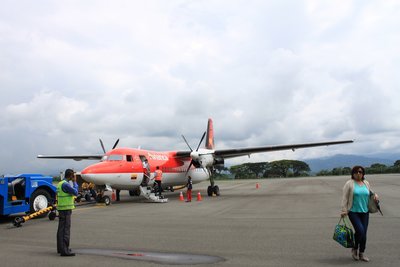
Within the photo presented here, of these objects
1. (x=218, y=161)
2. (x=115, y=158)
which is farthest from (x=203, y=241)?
(x=218, y=161)

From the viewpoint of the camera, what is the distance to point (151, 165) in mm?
21281

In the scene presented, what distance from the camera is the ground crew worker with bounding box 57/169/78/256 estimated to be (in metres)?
6.96

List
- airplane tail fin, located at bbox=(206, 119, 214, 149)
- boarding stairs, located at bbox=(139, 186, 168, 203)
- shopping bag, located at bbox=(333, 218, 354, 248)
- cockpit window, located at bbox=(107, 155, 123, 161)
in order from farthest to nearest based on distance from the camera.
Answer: airplane tail fin, located at bbox=(206, 119, 214, 149), boarding stairs, located at bbox=(139, 186, 168, 203), cockpit window, located at bbox=(107, 155, 123, 161), shopping bag, located at bbox=(333, 218, 354, 248)

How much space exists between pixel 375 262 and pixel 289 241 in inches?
80.8

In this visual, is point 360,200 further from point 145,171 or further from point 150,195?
point 145,171

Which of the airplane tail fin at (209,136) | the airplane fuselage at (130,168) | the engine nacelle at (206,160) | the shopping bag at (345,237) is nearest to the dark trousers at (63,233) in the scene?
the shopping bag at (345,237)

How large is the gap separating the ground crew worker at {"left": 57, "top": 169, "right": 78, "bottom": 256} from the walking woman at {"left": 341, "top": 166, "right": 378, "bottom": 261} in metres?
5.13

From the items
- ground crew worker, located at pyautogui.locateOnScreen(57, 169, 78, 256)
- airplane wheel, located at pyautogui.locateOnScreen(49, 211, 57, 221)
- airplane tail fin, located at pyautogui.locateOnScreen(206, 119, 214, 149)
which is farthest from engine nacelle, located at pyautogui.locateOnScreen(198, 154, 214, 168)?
ground crew worker, located at pyautogui.locateOnScreen(57, 169, 78, 256)

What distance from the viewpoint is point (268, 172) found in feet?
Answer: 309

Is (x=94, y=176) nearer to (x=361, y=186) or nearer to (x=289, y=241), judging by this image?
(x=289, y=241)

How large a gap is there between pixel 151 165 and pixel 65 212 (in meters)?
14.0

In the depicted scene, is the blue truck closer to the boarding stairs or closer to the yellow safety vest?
the yellow safety vest

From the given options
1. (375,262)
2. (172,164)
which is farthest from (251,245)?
(172,164)

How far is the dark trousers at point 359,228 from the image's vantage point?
6020 millimetres
